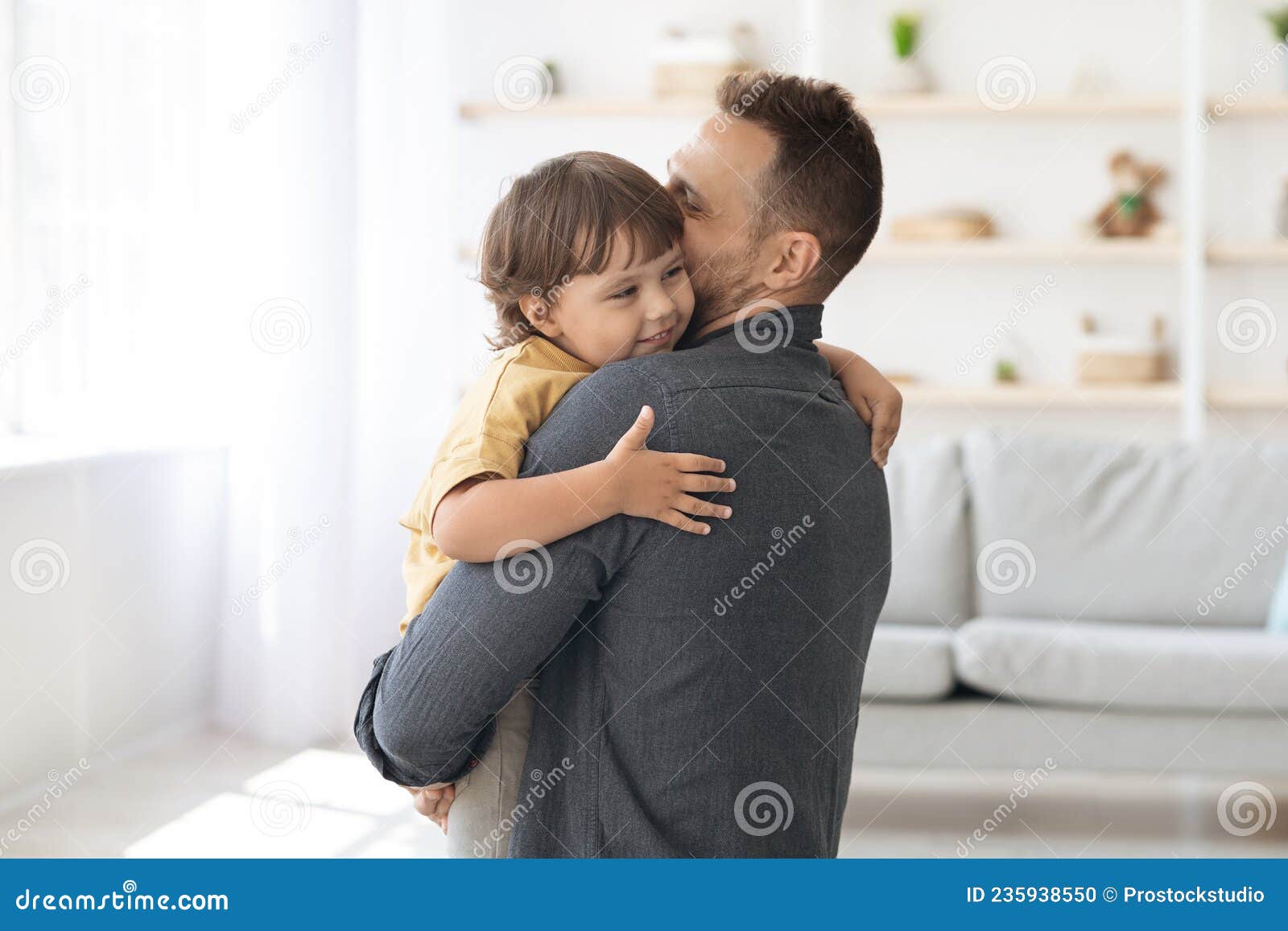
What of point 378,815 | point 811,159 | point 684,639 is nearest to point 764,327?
point 811,159

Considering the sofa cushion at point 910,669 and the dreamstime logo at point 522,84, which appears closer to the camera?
the sofa cushion at point 910,669

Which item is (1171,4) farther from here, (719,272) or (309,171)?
(719,272)

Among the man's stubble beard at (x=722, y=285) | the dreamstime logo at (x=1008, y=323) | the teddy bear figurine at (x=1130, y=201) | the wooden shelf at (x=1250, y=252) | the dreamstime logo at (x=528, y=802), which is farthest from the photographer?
the dreamstime logo at (x=1008, y=323)

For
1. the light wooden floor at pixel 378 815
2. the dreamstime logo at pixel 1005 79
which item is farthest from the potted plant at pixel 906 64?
the light wooden floor at pixel 378 815

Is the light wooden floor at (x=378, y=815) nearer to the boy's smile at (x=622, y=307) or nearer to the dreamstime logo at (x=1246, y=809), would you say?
the dreamstime logo at (x=1246, y=809)

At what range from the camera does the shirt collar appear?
1.03 meters

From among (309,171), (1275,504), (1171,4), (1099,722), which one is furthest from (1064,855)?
(1171,4)

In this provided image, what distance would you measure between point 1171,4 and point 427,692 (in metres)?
4.39

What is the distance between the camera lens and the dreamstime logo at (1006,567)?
319 centimetres

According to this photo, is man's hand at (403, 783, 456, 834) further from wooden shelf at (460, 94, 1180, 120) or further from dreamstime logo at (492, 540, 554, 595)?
wooden shelf at (460, 94, 1180, 120)

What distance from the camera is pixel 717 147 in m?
1.08

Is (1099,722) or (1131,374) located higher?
(1131,374)

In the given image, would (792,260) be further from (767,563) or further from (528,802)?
(528,802)

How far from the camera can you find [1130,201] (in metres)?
4.31
